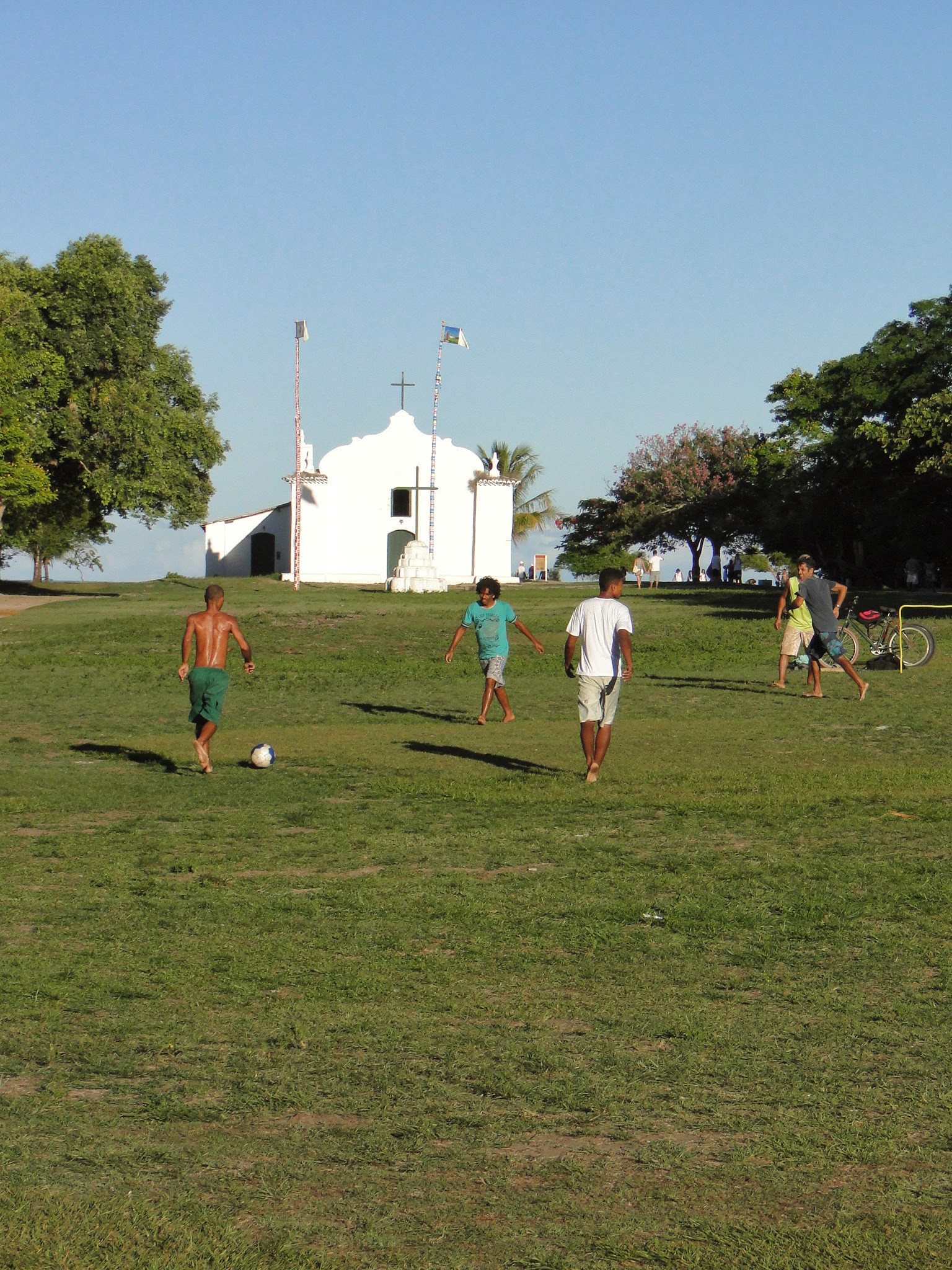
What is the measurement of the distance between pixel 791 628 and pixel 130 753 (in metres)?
9.92

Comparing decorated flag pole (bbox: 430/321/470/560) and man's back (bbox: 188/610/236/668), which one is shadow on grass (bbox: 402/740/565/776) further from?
decorated flag pole (bbox: 430/321/470/560)

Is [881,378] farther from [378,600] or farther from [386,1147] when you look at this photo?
[386,1147]

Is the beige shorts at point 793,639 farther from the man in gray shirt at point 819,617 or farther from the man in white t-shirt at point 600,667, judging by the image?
the man in white t-shirt at point 600,667

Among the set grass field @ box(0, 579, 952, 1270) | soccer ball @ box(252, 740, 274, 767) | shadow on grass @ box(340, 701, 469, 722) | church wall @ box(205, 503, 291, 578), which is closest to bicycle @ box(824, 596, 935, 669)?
shadow on grass @ box(340, 701, 469, 722)

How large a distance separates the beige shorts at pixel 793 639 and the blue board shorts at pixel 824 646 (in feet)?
2.53

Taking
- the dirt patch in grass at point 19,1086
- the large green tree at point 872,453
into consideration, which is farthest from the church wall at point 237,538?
the dirt patch in grass at point 19,1086

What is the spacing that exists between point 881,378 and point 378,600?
63.8 ft

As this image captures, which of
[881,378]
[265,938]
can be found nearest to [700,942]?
[265,938]

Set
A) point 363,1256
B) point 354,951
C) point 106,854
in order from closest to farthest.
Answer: point 363,1256
point 354,951
point 106,854

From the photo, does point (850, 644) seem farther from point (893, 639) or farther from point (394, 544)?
point (394, 544)

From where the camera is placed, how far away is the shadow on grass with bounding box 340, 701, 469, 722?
57.0 feet

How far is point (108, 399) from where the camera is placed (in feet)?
165

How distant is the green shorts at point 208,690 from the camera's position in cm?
1232

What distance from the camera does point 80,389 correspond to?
5134 cm
